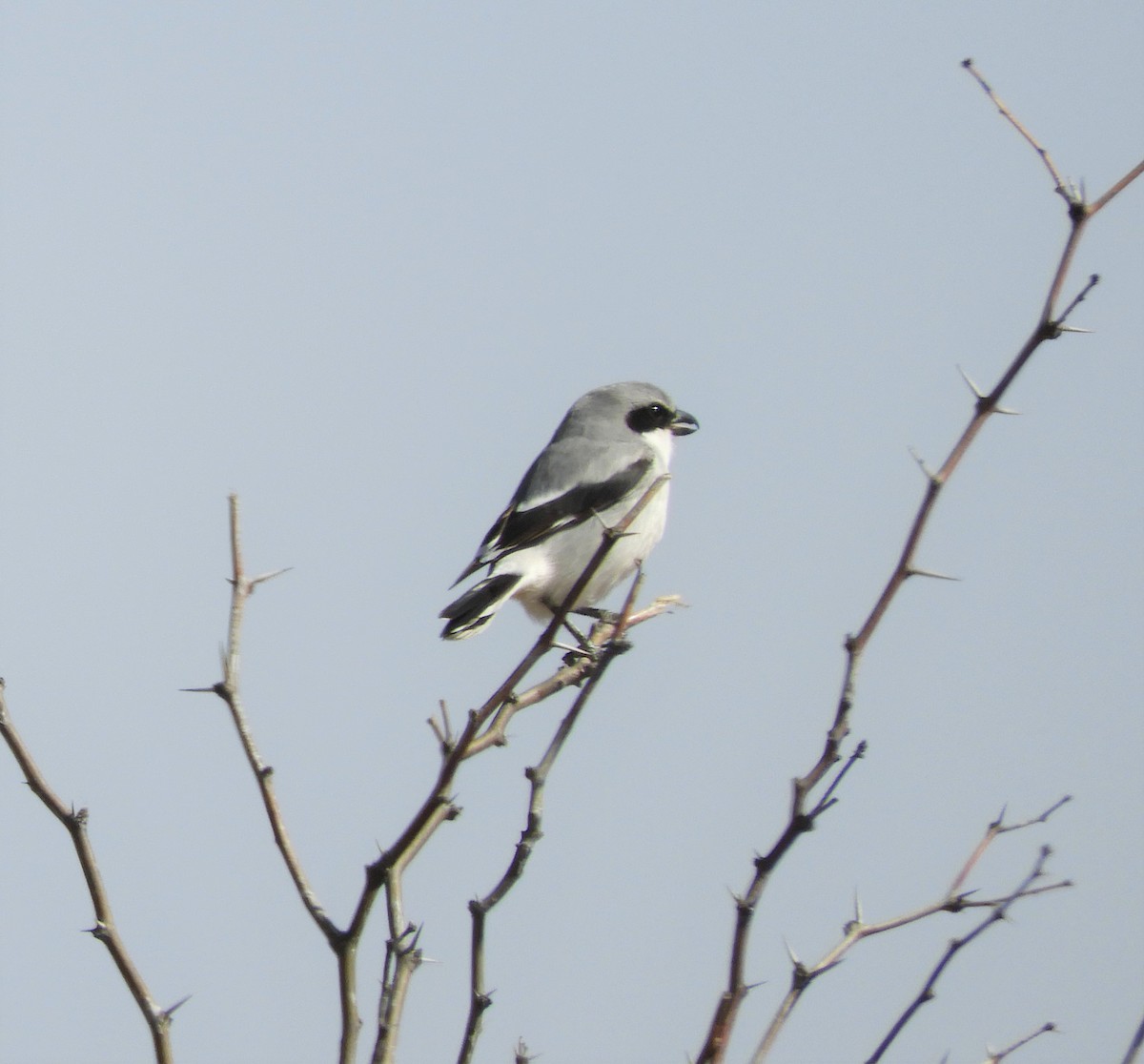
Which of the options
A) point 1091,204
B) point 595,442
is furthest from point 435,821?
point 595,442

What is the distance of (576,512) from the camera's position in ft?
17.2

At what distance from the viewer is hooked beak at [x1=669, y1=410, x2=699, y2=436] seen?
241 inches

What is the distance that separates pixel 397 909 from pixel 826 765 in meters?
0.73

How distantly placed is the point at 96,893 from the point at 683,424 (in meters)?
4.20

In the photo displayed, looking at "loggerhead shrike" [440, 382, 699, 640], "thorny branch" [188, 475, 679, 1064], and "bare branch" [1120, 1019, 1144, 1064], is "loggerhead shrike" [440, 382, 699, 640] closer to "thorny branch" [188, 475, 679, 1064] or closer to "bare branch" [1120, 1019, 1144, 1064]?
"thorny branch" [188, 475, 679, 1064]

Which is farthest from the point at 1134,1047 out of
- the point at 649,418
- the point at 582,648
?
the point at 649,418

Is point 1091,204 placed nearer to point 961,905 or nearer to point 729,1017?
point 961,905

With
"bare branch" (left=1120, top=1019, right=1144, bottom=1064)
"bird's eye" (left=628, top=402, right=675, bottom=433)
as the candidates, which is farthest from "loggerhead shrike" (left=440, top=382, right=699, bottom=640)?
"bare branch" (left=1120, top=1019, right=1144, bottom=1064)

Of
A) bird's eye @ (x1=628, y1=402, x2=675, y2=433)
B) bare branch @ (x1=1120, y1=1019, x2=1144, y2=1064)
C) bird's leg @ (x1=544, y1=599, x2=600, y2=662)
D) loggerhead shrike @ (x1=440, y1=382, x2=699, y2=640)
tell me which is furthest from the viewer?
bird's eye @ (x1=628, y1=402, x2=675, y2=433)

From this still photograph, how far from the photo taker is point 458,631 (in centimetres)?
442

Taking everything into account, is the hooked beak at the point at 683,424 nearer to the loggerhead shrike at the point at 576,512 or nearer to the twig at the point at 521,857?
the loggerhead shrike at the point at 576,512

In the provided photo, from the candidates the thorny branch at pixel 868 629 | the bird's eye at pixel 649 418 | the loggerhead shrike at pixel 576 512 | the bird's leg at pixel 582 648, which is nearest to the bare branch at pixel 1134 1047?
the thorny branch at pixel 868 629

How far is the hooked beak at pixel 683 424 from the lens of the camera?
611 cm

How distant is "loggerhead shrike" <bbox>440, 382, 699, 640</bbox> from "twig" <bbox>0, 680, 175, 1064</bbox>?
2254mm
